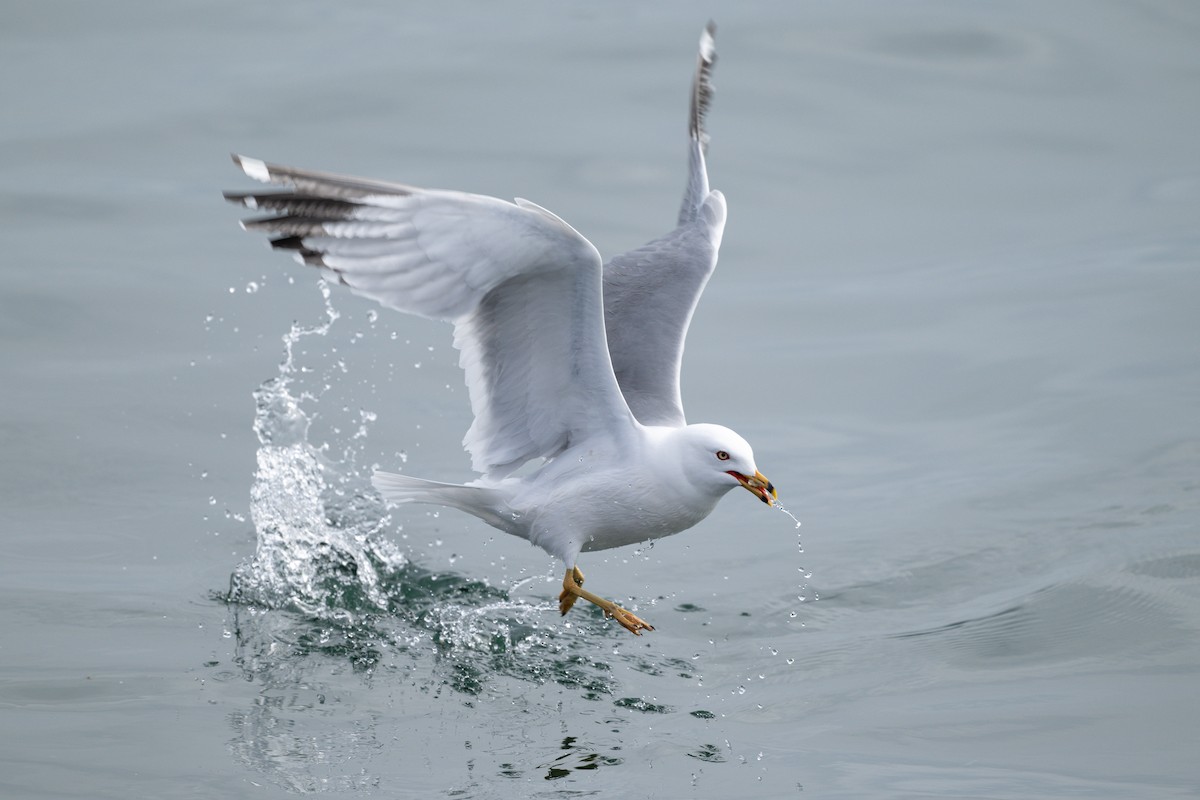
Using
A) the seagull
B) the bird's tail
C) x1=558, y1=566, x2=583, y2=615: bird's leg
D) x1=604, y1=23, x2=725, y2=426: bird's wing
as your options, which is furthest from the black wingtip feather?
x1=558, y1=566, x2=583, y2=615: bird's leg

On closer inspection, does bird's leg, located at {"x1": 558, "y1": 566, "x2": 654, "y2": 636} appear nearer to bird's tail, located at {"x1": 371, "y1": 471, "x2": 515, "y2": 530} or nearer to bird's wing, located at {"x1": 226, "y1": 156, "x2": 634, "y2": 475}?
bird's tail, located at {"x1": 371, "y1": 471, "x2": 515, "y2": 530}

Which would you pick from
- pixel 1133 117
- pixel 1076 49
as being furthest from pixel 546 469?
pixel 1076 49

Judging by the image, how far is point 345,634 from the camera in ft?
22.4

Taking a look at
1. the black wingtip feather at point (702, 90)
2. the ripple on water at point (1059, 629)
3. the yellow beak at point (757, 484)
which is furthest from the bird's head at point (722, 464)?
the black wingtip feather at point (702, 90)

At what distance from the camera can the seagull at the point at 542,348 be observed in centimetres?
590

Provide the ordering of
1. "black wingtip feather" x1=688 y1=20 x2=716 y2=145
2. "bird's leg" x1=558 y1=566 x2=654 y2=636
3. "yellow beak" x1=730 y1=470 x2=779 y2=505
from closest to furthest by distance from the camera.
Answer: "yellow beak" x1=730 y1=470 x2=779 y2=505 < "bird's leg" x1=558 y1=566 x2=654 y2=636 < "black wingtip feather" x1=688 y1=20 x2=716 y2=145

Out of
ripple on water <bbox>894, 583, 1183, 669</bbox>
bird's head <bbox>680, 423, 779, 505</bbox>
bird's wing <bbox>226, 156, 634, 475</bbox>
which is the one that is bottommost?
ripple on water <bbox>894, 583, 1183, 669</bbox>

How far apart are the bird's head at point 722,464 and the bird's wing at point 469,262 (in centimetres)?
37

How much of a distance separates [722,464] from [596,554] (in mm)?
1887

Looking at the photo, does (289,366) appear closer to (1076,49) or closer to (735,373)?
(735,373)

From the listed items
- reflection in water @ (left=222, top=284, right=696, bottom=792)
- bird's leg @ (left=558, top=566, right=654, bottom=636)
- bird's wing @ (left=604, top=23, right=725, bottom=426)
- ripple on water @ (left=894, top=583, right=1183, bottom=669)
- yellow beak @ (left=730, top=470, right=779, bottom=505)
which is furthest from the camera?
bird's wing @ (left=604, top=23, right=725, bottom=426)

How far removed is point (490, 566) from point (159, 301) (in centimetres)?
362

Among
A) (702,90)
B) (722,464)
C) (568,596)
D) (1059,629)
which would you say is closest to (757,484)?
(722,464)

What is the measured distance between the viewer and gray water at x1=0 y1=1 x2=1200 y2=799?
6066 millimetres
